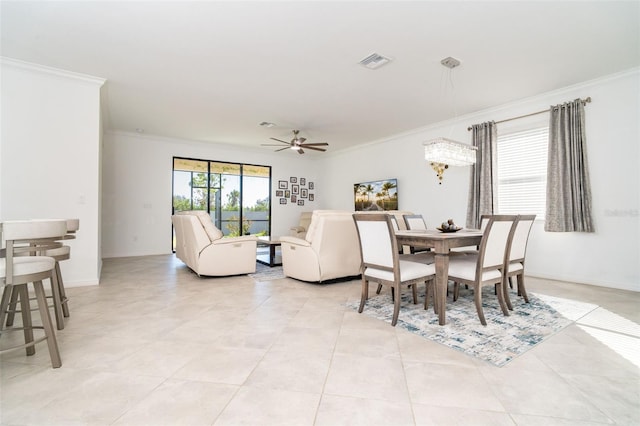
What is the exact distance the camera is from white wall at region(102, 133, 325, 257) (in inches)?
251

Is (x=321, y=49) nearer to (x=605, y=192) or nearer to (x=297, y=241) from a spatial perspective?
(x=297, y=241)

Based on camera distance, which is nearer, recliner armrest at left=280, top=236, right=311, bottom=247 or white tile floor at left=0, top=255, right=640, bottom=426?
white tile floor at left=0, top=255, right=640, bottom=426

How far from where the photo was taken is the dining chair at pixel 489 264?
8.26 feet

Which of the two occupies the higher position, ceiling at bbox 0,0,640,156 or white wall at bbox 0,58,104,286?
ceiling at bbox 0,0,640,156

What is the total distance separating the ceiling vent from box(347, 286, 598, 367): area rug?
2682 mm

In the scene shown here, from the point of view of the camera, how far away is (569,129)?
4156 mm

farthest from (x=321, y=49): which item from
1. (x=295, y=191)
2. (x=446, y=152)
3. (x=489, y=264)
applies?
(x=295, y=191)

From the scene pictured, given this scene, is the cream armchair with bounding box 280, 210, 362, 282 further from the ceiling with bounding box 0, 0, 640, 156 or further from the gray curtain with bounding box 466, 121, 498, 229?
the gray curtain with bounding box 466, 121, 498, 229

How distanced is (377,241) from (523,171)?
3.52m

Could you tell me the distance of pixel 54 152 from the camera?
3680 mm

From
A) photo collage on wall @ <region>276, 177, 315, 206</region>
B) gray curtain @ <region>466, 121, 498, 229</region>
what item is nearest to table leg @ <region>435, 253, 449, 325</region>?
gray curtain @ <region>466, 121, 498, 229</region>

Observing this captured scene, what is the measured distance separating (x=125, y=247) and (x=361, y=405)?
6689 mm

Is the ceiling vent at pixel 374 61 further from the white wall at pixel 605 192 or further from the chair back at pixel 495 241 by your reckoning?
the white wall at pixel 605 192

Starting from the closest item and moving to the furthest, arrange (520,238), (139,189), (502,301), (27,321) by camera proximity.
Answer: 1. (27,321)
2. (502,301)
3. (520,238)
4. (139,189)
